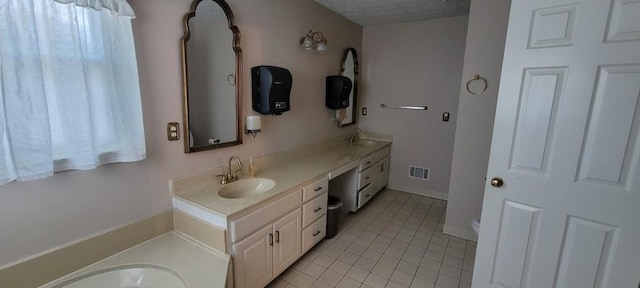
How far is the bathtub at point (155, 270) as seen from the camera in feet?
4.40

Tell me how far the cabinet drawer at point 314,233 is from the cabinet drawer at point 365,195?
0.75 metres

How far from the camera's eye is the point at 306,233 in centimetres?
223

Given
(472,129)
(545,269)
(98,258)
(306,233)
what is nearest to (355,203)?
(306,233)

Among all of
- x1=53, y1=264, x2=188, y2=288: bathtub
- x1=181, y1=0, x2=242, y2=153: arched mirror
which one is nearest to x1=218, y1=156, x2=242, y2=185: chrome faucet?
x1=181, y1=0, x2=242, y2=153: arched mirror

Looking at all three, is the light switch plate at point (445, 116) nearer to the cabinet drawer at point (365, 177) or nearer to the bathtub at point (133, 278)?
the cabinet drawer at point (365, 177)

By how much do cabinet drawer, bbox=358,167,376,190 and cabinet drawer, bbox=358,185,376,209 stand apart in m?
0.07

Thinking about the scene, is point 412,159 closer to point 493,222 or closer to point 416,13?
point 416,13

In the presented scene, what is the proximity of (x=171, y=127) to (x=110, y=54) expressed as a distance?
512 millimetres

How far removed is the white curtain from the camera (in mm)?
1091

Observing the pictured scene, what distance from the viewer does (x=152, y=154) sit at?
1.64m

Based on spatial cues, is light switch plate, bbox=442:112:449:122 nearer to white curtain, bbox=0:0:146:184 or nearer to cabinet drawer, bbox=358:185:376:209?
cabinet drawer, bbox=358:185:376:209

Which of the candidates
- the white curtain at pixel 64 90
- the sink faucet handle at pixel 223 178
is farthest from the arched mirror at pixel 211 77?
the white curtain at pixel 64 90

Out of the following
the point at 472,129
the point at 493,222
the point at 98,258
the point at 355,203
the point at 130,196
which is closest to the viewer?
the point at 98,258

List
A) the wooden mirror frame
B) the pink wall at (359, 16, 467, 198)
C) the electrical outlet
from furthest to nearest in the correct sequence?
1. the wooden mirror frame
2. the pink wall at (359, 16, 467, 198)
3. the electrical outlet
